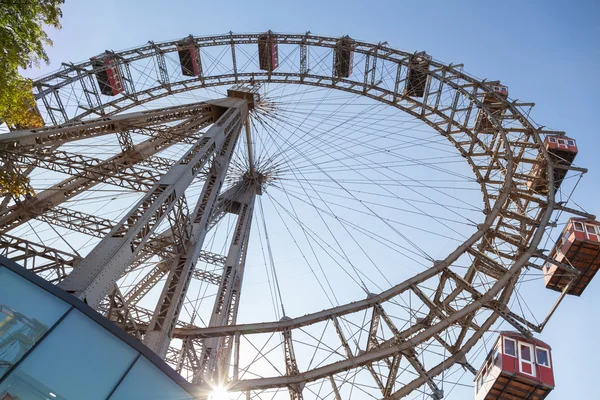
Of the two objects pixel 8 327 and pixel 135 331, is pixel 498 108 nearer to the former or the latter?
pixel 135 331

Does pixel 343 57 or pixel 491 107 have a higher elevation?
pixel 343 57

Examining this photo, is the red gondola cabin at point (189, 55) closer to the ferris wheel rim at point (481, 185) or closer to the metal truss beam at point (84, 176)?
the ferris wheel rim at point (481, 185)

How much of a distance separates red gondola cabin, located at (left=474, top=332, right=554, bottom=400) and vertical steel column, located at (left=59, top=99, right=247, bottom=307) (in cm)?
1270

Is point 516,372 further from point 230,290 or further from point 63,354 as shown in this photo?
point 63,354

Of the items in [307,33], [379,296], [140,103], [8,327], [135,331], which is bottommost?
[8,327]

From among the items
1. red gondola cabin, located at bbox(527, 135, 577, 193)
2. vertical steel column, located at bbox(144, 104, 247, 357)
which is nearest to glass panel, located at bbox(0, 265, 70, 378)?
vertical steel column, located at bbox(144, 104, 247, 357)

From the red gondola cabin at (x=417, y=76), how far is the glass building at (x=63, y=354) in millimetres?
26436

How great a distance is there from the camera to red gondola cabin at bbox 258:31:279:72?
3362cm

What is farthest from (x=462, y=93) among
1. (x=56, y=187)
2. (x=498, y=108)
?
(x=56, y=187)

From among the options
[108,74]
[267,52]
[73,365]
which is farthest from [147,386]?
[267,52]

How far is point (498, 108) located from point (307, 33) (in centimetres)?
1367

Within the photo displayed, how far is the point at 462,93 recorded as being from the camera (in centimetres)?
3048

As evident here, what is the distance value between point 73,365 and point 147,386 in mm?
1521

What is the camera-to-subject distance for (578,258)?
22672 mm
